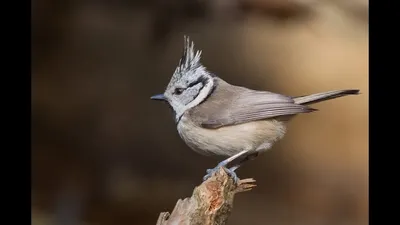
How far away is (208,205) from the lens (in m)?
1.14

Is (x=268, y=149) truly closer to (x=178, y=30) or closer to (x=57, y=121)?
(x=178, y=30)

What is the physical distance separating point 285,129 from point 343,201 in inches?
10.3

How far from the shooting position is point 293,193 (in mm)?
1397

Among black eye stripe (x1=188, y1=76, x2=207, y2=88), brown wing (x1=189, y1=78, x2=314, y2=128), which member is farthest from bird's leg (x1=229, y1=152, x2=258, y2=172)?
black eye stripe (x1=188, y1=76, x2=207, y2=88)

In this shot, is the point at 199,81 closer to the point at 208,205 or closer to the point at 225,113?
the point at 225,113

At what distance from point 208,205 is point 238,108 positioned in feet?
0.79

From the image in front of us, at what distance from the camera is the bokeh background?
4.54 feet

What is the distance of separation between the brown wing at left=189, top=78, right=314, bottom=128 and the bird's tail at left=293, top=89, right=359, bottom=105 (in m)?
0.02

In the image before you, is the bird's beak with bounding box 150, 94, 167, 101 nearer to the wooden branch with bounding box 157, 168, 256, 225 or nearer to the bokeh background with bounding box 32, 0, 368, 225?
the bokeh background with bounding box 32, 0, 368, 225

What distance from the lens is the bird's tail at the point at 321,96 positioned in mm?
1290

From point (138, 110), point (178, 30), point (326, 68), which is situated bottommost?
point (138, 110)

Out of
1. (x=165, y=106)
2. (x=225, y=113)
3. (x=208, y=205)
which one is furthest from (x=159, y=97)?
(x=208, y=205)

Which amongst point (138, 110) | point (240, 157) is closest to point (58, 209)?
point (138, 110)

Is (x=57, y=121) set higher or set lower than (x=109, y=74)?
lower
